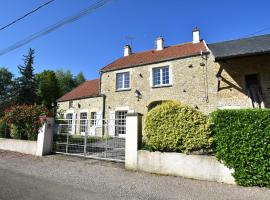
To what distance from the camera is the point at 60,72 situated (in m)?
49.4

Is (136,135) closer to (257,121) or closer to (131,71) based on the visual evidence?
(257,121)

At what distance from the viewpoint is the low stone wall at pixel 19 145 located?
9.87 m

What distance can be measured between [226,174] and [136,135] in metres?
2.89

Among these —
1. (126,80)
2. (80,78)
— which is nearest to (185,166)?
(126,80)

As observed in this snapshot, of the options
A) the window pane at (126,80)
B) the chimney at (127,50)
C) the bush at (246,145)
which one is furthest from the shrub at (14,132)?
the chimney at (127,50)

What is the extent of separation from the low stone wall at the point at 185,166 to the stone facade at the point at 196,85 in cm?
792

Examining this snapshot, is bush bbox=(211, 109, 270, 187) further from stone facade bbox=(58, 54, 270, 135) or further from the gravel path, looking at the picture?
stone facade bbox=(58, 54, 270, 135)

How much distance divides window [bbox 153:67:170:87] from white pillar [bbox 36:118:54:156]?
8413 mm

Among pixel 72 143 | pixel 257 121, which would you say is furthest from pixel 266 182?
pixel 72 143

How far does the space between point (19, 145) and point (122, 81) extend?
9.20 metres

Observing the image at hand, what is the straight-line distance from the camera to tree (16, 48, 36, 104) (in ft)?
77.0

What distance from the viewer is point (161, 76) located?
15.6 m

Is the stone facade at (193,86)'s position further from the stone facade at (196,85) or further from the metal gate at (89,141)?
the metal gate at (89,141)

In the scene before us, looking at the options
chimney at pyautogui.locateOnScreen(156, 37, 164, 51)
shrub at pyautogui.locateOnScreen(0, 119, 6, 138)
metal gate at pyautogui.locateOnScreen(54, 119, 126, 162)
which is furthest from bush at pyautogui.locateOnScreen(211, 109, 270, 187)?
chimney at pyautogui.locateOnScreen(156, 37, 164, 51)
